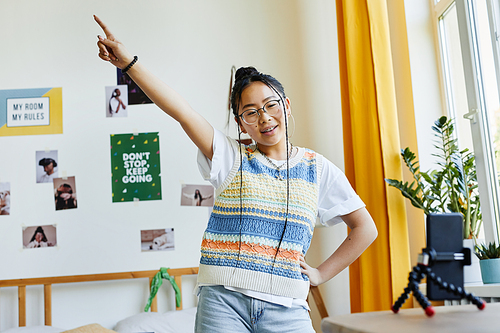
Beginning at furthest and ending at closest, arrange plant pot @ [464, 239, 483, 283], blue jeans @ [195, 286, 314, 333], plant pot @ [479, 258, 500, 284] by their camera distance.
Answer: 1. plant pot @ [464, 239, 483, 283]
2. plant pot @ [479, 258, 500, 284]
3. blue jeans @ [195, 286, 314, 333]

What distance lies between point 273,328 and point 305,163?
38cm

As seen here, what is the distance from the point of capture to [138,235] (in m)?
2.23

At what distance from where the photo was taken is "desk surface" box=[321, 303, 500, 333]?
43cm

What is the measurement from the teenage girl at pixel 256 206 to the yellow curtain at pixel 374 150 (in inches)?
26.7

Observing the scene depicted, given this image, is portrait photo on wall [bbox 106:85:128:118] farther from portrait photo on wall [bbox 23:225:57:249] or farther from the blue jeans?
the blue jeans

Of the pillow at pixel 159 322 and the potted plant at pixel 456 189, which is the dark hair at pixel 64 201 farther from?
the potted plant at pixel 456 189

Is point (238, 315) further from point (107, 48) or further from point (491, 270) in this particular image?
point (491, 270)

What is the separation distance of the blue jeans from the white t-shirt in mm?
94

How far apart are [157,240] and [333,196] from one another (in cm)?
134

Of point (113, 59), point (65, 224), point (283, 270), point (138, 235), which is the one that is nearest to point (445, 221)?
point (283, 270)

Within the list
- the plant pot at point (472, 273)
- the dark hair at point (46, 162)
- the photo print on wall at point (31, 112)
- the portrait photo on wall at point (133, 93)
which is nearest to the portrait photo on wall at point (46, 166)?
the dark hair at point (46, 162)

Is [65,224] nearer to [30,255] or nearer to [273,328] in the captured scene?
[30,255]

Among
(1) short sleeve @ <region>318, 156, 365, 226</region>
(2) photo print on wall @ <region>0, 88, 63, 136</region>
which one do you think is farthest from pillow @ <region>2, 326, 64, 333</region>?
(1) short sleeve @ <region>318, 156, 365, 226</region>

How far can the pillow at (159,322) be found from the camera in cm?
192
